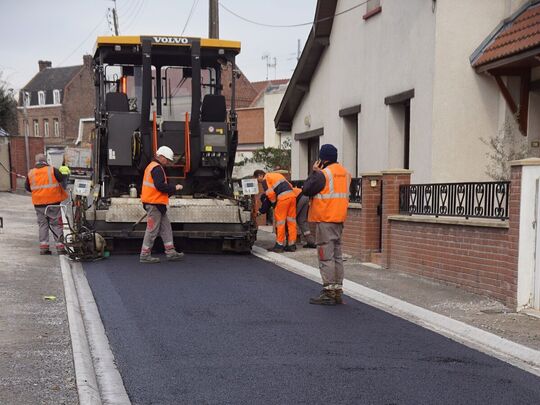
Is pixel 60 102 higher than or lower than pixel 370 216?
higher

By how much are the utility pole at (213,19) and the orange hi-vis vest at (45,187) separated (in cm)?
874

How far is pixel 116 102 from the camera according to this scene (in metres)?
11.9

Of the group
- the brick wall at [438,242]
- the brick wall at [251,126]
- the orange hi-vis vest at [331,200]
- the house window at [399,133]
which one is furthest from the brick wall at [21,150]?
the orange hi-vis vest at [331,200]

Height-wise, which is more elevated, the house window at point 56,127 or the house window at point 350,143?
the house window at point 56,127

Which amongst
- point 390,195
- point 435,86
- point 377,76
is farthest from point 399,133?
point 390,195

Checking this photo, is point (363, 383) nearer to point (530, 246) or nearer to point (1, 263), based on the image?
point (530, 246)

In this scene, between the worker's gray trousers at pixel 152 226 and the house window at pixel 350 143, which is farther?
the house window at pixel 350 143

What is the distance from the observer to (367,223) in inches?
464

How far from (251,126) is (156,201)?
1057 inches

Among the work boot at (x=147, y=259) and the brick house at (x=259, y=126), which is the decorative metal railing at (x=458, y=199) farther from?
the brick house at (x=259, y=126)

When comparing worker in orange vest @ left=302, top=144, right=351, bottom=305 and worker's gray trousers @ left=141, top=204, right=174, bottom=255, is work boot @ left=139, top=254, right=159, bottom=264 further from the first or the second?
worker in orange vest @ left=302, top=144, right=351, bottom=305

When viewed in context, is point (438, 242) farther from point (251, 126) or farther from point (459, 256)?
point (251, 126)

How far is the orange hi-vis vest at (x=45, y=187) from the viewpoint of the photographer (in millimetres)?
12062

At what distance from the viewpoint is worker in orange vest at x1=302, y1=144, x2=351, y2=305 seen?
26.1 feet
